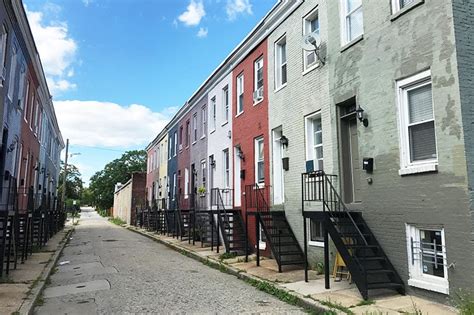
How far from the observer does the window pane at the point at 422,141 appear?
709cm

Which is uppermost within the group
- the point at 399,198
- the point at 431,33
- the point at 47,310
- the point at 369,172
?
the point at 431,33

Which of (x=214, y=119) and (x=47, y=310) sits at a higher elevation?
(x=214, y=119)

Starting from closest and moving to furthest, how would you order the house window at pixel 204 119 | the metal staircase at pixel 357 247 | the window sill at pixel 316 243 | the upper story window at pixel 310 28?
the metal staircase at pixel 357 247 → the window sill at pixel 316 243 → the upper story window at pixel 310 28 → the house window at pixel 204 119

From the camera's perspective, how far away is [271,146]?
12.8 metres

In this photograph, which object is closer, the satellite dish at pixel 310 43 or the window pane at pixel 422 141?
the window pane at pixel 422 141

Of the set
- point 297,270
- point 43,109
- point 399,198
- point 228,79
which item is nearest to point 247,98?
point 228,79

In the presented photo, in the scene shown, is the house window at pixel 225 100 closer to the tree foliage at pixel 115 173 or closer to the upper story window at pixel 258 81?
the upper story window at pixel 258 81

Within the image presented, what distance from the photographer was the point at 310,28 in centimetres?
1123

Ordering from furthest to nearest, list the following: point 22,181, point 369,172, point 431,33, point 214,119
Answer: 1. point 214,119
2. point 22,181
3. point 369,172
4. point 431,33

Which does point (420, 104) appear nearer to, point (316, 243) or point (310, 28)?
point (316, 243)

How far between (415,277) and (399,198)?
4.60 feet

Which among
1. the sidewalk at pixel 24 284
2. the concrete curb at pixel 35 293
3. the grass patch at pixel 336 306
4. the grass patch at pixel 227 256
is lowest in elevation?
the concrete curb at pixel 35 293

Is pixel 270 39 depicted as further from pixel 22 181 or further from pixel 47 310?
pixel 22 181

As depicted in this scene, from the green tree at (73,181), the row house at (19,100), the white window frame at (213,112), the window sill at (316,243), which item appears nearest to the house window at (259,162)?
the window sill at (316,243)
